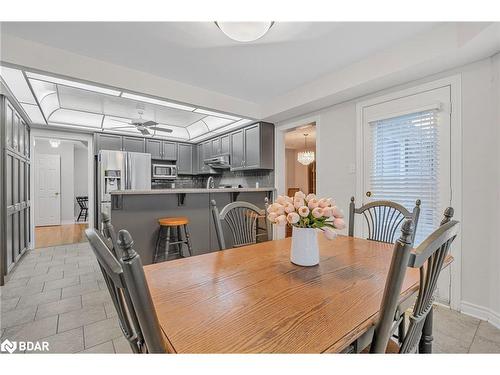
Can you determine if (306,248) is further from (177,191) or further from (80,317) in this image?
(177,191)

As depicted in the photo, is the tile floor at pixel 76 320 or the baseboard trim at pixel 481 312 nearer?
the tile floor at pixel 76 320

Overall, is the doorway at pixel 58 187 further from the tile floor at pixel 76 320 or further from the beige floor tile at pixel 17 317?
the beige floor tile at pixel 17 317

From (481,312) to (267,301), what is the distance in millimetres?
2245

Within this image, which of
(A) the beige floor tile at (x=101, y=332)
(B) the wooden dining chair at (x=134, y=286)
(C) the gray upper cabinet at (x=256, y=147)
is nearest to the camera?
(B) the wooden dining chair at (x=134, y=286)

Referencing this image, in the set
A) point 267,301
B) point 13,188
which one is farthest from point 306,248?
point 13,188

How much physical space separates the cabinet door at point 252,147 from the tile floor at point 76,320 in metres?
2.71

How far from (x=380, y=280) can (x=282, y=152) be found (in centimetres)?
331

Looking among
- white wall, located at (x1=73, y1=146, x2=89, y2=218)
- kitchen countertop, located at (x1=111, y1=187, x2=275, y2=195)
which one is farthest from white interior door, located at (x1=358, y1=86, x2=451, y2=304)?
white wall, located at (x1=73, y1=146, x2=89, y2=218)

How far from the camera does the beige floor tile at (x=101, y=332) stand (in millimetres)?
1639

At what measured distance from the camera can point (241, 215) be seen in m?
1.78

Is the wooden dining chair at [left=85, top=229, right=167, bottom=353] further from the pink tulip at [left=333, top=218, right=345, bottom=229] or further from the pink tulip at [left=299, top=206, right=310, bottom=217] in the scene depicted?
the pink tulip at [left=333, top=218, right=345, bottom=229]

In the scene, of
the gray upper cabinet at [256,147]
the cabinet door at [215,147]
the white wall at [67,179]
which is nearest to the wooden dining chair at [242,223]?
the gray upper cabinet at [256,147]

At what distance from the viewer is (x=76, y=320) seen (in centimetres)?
188
